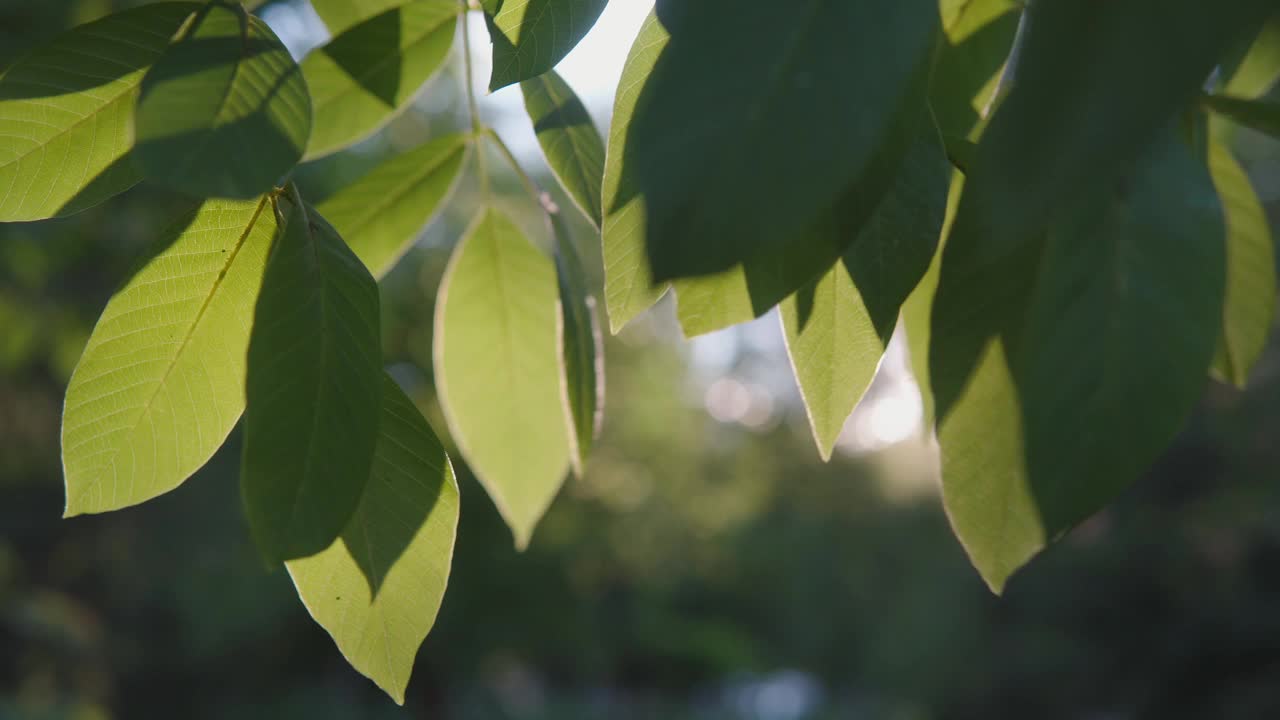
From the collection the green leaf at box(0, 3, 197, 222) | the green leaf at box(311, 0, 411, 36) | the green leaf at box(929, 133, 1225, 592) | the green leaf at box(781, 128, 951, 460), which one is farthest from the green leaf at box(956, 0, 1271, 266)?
the green leaf at box(311, 0, 411, 36)

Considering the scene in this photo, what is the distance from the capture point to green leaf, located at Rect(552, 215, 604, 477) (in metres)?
0.47

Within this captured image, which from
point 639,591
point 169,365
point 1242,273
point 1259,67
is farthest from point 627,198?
point 639,591

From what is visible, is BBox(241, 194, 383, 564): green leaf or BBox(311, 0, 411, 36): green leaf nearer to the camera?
BBox(241, 194, 383, 564): green leaf

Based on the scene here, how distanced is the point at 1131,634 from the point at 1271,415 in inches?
104

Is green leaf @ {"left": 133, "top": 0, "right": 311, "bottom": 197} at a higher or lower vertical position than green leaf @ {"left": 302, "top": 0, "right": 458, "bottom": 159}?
higher

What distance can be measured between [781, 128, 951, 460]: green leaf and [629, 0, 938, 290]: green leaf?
0.34ft

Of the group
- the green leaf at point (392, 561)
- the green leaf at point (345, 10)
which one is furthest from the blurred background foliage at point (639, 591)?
the green leaf at point (392, 561)

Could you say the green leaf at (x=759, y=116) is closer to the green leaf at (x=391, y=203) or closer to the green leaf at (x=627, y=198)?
the green leaf at (x=627, y=198)

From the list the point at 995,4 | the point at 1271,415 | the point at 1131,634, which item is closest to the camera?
the point at 995,4

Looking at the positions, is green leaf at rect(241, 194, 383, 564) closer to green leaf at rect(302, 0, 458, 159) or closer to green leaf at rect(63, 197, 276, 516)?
green leaf at rect(63, 197, 276, 516)

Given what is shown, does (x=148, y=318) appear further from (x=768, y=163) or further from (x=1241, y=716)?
(x=1241, y=716)

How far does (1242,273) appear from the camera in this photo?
0.46 m

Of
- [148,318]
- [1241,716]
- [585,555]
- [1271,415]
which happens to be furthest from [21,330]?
[1271,415]

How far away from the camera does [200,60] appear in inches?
12.6
